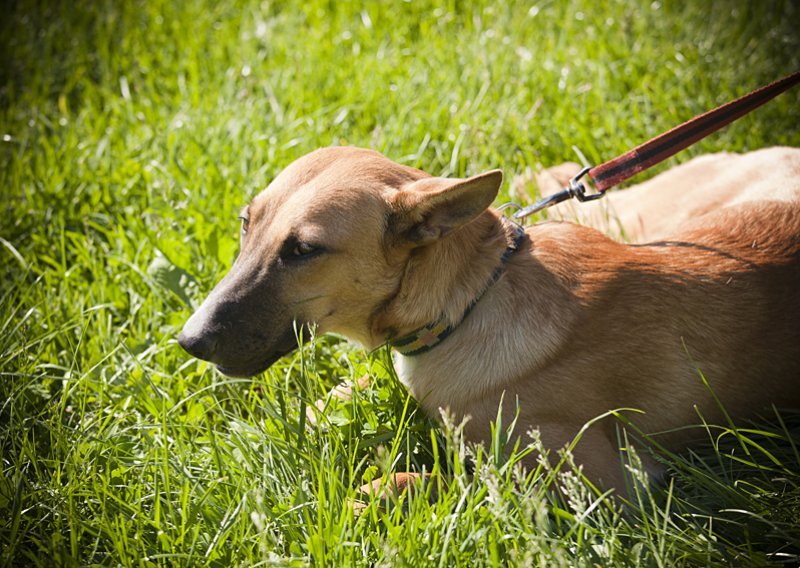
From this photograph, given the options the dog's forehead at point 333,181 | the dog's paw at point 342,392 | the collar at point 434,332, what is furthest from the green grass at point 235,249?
the dog's forehead at point 333,181

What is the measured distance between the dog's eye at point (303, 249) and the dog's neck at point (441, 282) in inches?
13.9

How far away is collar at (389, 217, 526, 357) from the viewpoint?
2854mm

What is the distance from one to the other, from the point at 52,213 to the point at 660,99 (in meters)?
3.84

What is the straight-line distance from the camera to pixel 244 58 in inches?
221

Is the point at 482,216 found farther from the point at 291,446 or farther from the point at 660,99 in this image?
the point at 660,99

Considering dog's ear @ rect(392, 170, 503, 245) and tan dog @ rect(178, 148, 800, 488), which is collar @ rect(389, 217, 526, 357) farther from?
dog's ear @ rect(392, 170, 503, 245)

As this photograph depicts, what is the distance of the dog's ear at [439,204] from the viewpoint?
102 inches

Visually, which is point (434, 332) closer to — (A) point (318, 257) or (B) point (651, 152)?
(A) point (318, 257)

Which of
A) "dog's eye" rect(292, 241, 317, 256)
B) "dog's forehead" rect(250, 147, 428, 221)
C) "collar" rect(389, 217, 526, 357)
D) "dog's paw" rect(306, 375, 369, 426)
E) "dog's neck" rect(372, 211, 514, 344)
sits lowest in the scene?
"dog's paw" rect(306, 375, 369, 426)

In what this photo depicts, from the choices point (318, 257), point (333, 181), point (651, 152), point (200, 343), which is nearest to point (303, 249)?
point (318, 257)

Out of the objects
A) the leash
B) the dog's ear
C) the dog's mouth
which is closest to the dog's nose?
the dog's mouth

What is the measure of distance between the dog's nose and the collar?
26.3 inches

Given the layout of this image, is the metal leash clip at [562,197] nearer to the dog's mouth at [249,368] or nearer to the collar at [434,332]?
the collar at [434,332]

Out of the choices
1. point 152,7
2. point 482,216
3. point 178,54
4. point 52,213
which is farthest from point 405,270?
point 152,7
